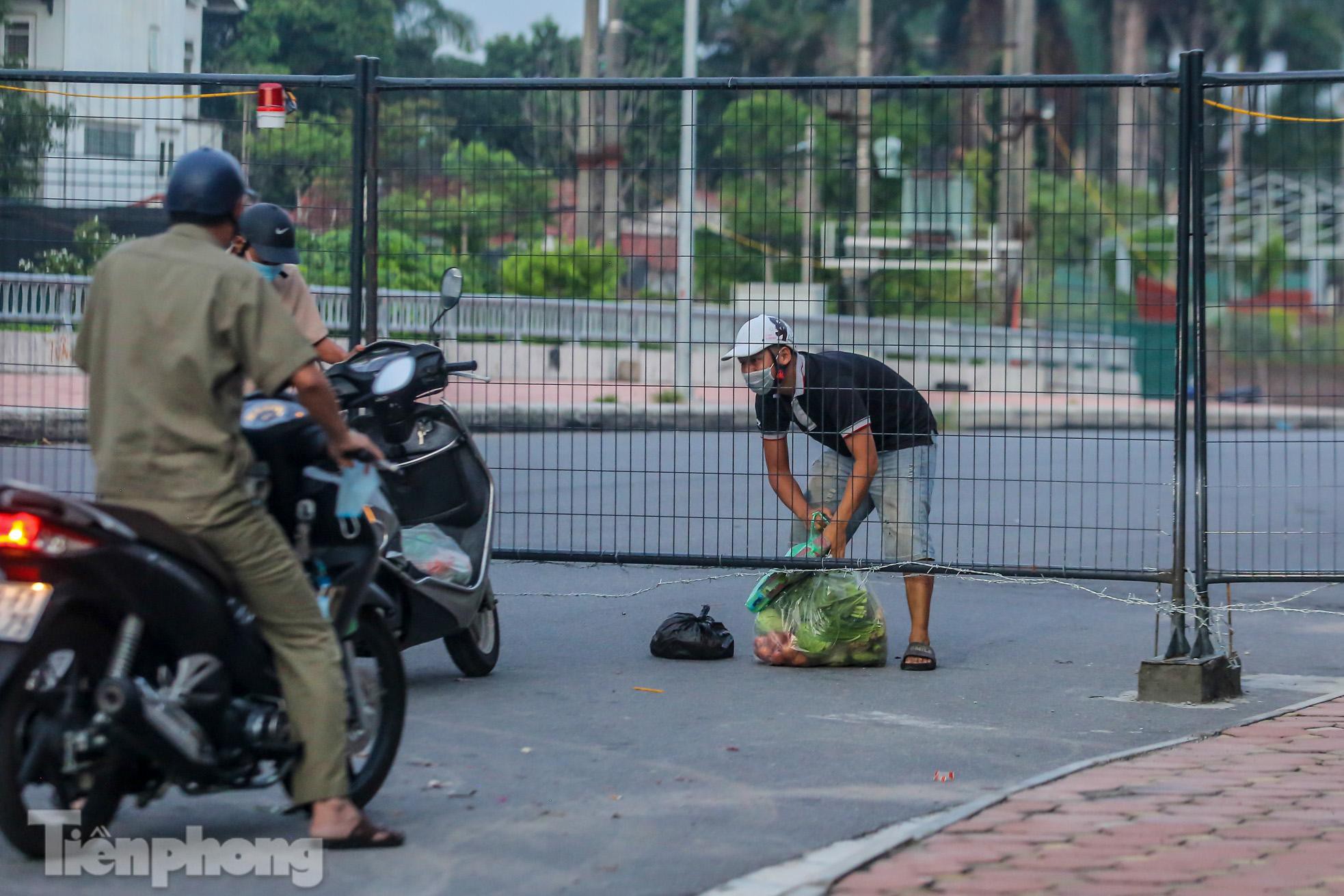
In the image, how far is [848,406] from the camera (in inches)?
288

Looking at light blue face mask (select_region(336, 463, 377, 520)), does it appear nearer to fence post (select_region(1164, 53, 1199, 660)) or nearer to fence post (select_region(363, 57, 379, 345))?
fence post (select_region(363, 57, 379, 345))

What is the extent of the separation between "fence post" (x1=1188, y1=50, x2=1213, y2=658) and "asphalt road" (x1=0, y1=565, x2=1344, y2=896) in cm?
38

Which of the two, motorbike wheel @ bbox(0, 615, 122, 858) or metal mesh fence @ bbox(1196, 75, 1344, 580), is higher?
metal mesh fence @ bbox(1196, 75, 1344, 580)

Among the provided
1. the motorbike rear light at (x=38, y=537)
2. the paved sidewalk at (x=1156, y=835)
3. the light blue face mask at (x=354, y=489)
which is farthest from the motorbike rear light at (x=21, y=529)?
the paved sidewalk at (x=1156, y=835)

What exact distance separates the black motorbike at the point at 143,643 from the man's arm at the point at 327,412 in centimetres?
14

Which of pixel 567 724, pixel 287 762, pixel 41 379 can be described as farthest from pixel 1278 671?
pixel 41 379

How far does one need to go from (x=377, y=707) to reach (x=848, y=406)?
3066 mm

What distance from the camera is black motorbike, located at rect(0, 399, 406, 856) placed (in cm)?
411

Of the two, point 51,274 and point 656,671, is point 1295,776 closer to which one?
point 656,671

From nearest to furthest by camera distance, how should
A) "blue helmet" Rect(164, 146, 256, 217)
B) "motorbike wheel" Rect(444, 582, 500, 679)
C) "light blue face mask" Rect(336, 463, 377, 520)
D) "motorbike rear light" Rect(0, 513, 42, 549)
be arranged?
"motorbike rear light" Rect(0, 513, 42, 549)
"blue helmet" Rect(164, 146, 256, 217)
"light blue face mask" Rect(336, 463, 377, 520)
"motorbike wheel" Rect(444, 582, 500, 679)

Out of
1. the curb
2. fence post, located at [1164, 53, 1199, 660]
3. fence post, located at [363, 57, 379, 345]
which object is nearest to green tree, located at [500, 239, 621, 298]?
fence post, located at [363, 57, 379, 345]

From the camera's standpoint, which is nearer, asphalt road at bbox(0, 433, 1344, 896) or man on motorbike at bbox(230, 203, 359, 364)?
asphalt road at bbox(0, 433, 1344, 896)

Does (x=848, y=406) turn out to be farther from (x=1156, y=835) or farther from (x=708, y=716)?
(x=1156, y=835)

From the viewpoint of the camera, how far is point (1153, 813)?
4.97m
